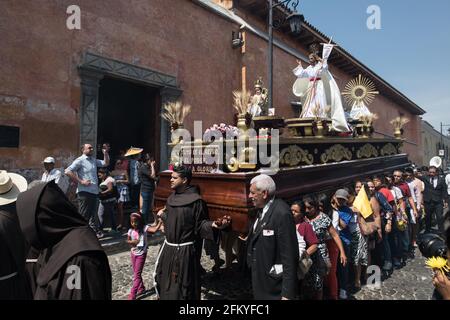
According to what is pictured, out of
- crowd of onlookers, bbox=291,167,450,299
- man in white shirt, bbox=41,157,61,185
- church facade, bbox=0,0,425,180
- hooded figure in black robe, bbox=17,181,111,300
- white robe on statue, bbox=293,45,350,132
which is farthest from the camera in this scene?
church facade, bbox=0,0,425,180

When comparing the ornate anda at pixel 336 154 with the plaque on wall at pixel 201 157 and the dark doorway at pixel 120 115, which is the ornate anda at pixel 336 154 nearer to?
the plaque on wall at pixel 201 157

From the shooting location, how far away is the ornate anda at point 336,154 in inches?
201

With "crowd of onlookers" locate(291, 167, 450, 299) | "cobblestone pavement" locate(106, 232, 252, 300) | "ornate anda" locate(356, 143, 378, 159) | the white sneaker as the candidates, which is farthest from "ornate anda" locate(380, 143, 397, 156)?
"cobblestone pavement" locate(106, 232, 252, 300)

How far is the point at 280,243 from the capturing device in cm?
257

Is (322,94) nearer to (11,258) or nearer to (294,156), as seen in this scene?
(294,156)

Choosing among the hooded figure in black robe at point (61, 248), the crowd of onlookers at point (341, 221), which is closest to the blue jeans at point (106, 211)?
the crowd of onlookers at point (341, 221)

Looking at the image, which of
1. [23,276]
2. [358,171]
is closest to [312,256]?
[23,276]

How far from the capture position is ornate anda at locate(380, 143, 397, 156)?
25.2 ft

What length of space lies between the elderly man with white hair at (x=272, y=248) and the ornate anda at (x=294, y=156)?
125 cm

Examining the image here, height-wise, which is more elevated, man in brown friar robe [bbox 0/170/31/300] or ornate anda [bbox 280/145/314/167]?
ornate anda [bbox 280/145/314/167]

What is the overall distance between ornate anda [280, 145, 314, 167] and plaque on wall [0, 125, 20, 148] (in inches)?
224

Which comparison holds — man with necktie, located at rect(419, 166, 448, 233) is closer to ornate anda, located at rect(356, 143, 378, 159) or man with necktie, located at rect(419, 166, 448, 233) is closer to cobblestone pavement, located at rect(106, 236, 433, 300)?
ornate anda, located at rect(356, 143, 378, 159)
